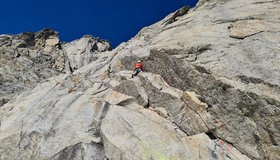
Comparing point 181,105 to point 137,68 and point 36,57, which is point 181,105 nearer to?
point 137,68

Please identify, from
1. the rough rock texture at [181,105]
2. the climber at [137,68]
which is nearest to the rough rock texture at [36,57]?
the rough rock texture at [181,105]

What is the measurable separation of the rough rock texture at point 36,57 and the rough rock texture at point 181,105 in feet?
90.7

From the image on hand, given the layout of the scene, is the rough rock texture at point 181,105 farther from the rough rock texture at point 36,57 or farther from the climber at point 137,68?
the rough rock texture at point 36,57

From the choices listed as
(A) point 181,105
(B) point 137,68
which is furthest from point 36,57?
(A) point 181,105

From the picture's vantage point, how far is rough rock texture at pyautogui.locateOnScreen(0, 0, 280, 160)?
890 inches

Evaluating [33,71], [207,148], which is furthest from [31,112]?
[33,71]

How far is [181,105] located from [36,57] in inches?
2192

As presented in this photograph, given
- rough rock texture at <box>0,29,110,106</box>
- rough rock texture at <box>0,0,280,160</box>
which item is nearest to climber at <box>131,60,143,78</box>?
rough rock texture at <box>0,0,280,160</box>

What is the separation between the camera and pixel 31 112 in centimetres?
A: 3422

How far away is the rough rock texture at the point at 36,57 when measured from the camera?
63.5 metres

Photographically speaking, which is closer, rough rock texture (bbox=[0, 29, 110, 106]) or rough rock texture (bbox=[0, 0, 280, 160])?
rough rock texture (bbox=[0, 0, 280, 160])

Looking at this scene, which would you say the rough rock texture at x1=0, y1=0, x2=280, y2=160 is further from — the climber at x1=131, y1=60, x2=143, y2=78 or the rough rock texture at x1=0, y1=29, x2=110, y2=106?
the rough rock texture at x1=0, y1=29, x2=110, y2=106

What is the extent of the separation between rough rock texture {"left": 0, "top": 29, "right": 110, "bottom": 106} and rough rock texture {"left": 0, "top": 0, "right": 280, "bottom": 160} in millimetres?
27640

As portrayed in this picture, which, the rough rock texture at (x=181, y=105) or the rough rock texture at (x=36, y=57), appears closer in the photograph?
the rough rock texture at (x=181, y=105)
